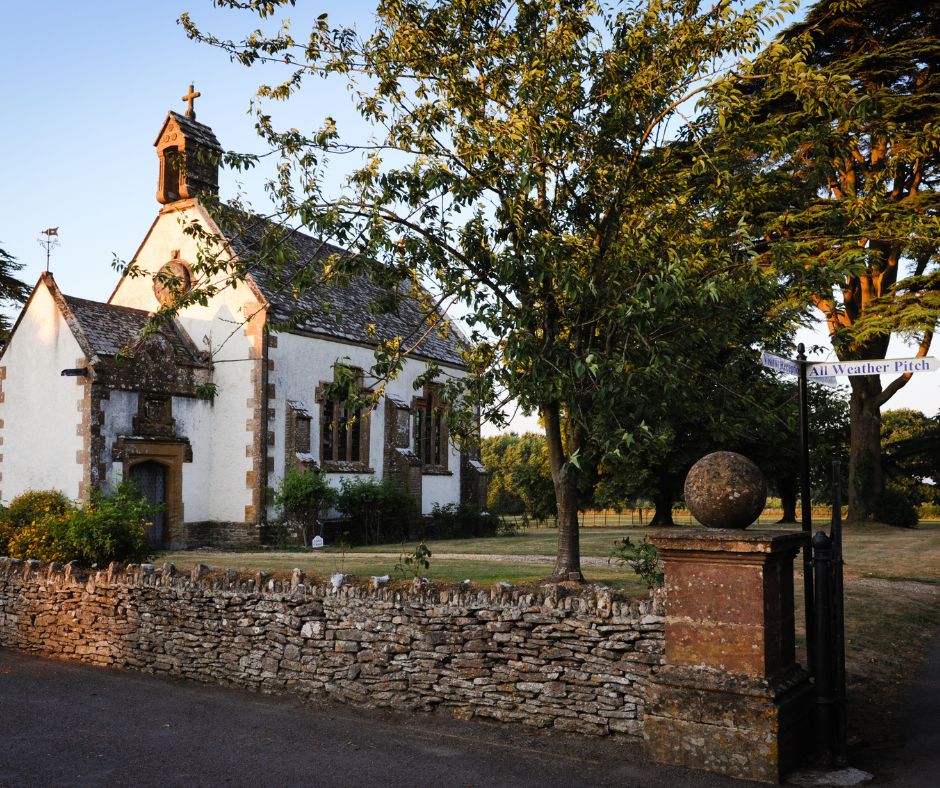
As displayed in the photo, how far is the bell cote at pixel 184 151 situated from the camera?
2436 centimetres

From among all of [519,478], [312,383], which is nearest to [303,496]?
[312,383]

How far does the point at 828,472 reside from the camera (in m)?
37.8

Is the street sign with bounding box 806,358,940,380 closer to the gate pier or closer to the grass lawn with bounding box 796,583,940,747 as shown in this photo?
the gate pier

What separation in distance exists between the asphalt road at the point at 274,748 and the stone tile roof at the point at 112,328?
47.9 ft

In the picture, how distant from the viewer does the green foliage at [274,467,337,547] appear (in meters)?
22.1

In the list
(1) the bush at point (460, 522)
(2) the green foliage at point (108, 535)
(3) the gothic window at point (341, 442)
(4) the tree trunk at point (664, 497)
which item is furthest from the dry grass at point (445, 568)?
(4) the tree trunk at point (664, 497)

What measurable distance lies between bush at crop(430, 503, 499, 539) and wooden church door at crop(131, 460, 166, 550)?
31.7 feet

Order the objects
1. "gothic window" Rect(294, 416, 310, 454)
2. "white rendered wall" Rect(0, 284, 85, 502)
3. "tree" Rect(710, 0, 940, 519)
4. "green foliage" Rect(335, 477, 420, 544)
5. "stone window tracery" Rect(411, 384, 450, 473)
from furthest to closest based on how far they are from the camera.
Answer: "stone window tracery" Rect(411, 384, 450, 473) → "green foliage" Rect(335, 477, 420, 544) → "gothic window" Rect(294, 416, 310, 454) → "white rendered wall" Rect(0, 284, 85, 502) → "tree" Rect(710, 0, 940, 519)

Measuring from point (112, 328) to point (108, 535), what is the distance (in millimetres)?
12686

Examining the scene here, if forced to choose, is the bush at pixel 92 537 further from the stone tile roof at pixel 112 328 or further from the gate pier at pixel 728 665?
the stone tile roof at pixel 112 328

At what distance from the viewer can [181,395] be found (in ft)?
73.1

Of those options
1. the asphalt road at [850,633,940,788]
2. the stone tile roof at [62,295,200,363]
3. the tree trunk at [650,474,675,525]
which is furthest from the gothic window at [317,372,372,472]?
the asphalt road at [850,633,940,788]

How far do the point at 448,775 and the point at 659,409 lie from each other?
474 cm

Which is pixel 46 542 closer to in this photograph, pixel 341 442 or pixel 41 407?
pixel 41 407
